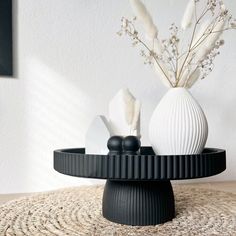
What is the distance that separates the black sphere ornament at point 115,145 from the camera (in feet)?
2.77

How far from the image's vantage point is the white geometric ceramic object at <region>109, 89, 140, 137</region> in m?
0.97

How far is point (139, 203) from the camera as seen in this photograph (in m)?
0.88

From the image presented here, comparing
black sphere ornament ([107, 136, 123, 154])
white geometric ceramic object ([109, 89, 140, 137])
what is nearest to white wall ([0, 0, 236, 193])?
white geometric ceramic object ([109, 89, 140, 137])

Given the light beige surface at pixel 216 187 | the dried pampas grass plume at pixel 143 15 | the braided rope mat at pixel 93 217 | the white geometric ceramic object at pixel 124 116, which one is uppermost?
the dried pampas grass plume at pixel 143 15

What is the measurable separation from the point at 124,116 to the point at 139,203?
244 mm

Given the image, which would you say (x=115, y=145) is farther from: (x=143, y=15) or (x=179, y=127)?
(x=143, y=15)

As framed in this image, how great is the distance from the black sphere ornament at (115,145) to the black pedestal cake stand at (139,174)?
7cm

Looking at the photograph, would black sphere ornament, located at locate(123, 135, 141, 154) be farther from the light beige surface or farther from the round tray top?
the light beige surface

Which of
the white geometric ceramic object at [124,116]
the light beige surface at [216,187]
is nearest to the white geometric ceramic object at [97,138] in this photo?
the white geometric ceramic object at [124,116]

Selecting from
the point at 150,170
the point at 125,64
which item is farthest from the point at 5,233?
the point at 125,64

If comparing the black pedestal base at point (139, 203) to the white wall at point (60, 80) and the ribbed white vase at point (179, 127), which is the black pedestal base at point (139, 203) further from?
the white wall at point (60, 80)

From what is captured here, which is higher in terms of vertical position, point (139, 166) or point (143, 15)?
point (143, 15)

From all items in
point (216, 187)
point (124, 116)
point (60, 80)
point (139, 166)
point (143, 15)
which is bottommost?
point (216, 187)

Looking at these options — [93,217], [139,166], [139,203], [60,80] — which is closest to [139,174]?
[139,166]
